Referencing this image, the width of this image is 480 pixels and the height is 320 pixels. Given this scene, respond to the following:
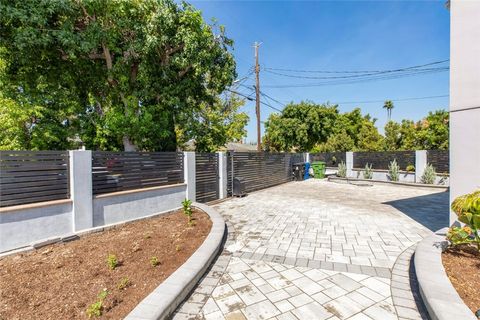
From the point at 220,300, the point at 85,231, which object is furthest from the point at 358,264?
the point at 85,231

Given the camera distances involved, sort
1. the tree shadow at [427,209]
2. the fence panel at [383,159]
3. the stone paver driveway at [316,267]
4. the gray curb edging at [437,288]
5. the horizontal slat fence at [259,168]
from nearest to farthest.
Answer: the gray curb edging at [437,288], the stone paver driveway at [316,267], the tree shadow at [427,209], the horizontal slat fence at [259,168], the fence panel at [383,159]

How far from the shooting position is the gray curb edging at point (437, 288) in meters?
2.13

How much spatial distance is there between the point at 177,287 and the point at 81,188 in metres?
3.31

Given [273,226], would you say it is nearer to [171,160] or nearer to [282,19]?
[171,160]

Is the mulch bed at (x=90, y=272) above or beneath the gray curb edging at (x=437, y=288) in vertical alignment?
beneath

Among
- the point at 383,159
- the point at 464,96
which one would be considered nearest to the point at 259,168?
the point at 464,96

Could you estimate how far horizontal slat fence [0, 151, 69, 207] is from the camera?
3.98 m

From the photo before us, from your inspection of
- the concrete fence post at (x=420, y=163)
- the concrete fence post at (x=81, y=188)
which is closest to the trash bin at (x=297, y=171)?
the concrete fence post at (x=420, y=163)

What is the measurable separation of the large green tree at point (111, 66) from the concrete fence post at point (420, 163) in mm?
10578

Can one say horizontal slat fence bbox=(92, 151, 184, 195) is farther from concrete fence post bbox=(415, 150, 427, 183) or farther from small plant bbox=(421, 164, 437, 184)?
concrete fence post bbox=(415, 150, 427, 183)

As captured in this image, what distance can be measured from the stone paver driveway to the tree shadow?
0.09 ft

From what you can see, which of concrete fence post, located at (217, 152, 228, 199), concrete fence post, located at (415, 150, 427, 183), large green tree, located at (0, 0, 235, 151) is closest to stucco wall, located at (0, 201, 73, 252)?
large green tree, located at (0, 0, 235, 151)

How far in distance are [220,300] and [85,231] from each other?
11.3 feet

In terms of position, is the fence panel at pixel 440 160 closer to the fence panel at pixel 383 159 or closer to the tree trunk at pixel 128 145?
the fence panel at pixel 383 159
